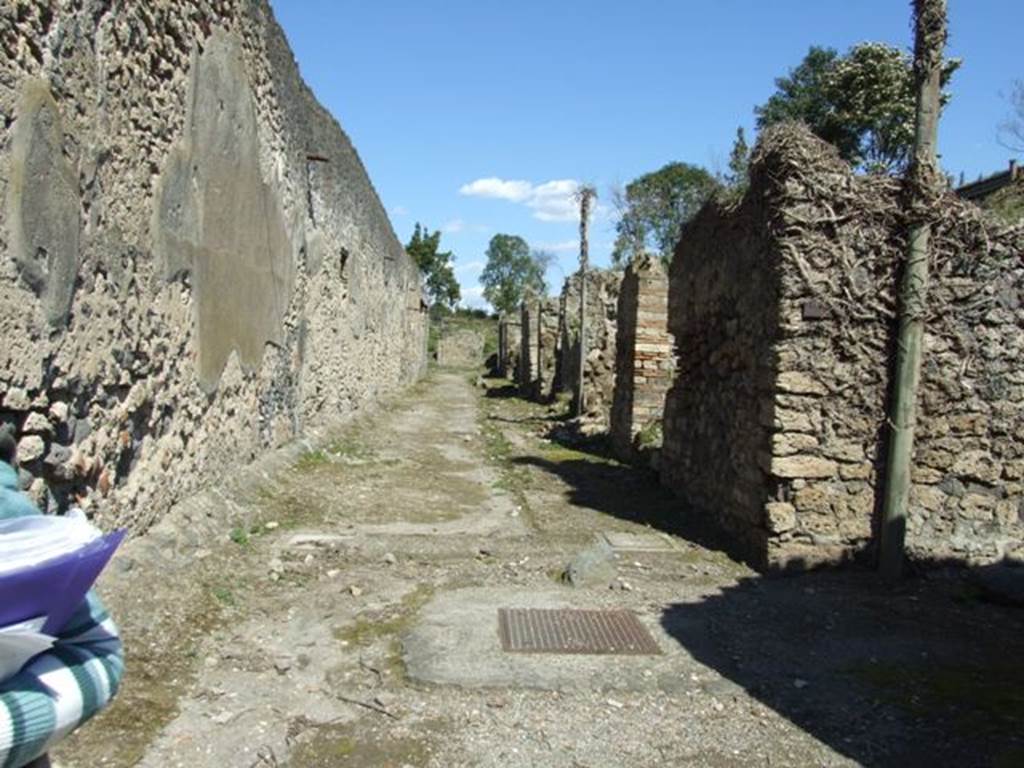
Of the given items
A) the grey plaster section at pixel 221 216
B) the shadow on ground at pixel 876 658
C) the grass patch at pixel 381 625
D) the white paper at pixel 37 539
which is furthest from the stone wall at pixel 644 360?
the white paper at pixel 37 539

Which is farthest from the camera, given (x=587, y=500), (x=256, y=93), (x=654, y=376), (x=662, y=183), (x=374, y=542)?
(x=662, y=183)

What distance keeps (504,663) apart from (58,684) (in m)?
2.73

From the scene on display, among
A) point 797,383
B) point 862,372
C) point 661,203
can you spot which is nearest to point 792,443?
point 797,383

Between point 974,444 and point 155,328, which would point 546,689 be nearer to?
point 155,328

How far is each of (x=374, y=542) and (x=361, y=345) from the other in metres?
7.43

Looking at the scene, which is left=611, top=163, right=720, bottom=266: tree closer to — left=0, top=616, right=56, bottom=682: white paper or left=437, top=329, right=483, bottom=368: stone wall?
left=437, top=329, right=483, bottom=368: stone wall

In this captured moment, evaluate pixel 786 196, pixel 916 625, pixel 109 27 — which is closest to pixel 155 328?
pixel 109 27

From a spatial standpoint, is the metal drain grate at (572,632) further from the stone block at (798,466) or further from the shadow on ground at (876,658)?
the stone block at (798,466)

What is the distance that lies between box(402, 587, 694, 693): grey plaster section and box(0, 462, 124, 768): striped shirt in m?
2.36

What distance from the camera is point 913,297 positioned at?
539cm

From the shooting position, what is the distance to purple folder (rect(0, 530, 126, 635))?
1221 millimetres

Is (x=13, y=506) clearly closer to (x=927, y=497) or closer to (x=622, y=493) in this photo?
(x=927, y=497)

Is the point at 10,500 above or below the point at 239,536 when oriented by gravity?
above

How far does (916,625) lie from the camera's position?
4652 mm
